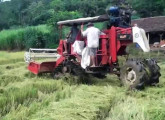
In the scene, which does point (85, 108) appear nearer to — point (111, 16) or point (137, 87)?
point (137, 87)

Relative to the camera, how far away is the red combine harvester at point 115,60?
8.23 meters

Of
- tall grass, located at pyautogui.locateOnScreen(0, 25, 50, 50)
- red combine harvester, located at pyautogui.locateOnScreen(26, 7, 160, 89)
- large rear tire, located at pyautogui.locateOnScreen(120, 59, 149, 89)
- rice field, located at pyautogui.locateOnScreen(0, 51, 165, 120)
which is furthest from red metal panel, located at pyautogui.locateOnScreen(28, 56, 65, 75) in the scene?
tall grass, located at pyautogui.locateOnScreen(0, 25, 50, 50)

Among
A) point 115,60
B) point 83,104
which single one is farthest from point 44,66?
point 83,104

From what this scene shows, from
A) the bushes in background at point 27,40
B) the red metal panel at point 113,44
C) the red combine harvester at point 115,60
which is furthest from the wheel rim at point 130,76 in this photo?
the bushes in background at point 27,40

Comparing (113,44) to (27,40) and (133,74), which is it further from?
(27,40)

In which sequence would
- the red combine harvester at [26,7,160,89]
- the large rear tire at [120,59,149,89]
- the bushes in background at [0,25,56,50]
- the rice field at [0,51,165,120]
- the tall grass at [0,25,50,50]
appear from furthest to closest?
the tall grass at [0,25,50,50]
the bushes in background at [0,25,56,50]
the red combine harvester at [26,7,160,89]
the large rear tire at [120,59,149,89]
the rice field at [0,51,165,120]

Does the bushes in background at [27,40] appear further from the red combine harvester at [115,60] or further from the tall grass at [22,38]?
the red combine harvester at [115,60]

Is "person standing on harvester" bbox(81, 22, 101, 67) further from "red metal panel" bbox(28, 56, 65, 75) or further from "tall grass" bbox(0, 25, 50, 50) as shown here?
"tall grass" bbox(0, 25, 50, 50)

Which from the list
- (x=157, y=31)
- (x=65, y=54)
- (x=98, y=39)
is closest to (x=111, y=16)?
(x=98, y=39)

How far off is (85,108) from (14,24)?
41509mm

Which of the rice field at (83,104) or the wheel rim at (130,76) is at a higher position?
the wheel rim at (130,76)

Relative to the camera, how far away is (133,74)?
327 inches

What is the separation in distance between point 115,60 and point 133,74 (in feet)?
2.82

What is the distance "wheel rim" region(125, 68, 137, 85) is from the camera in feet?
27.2
